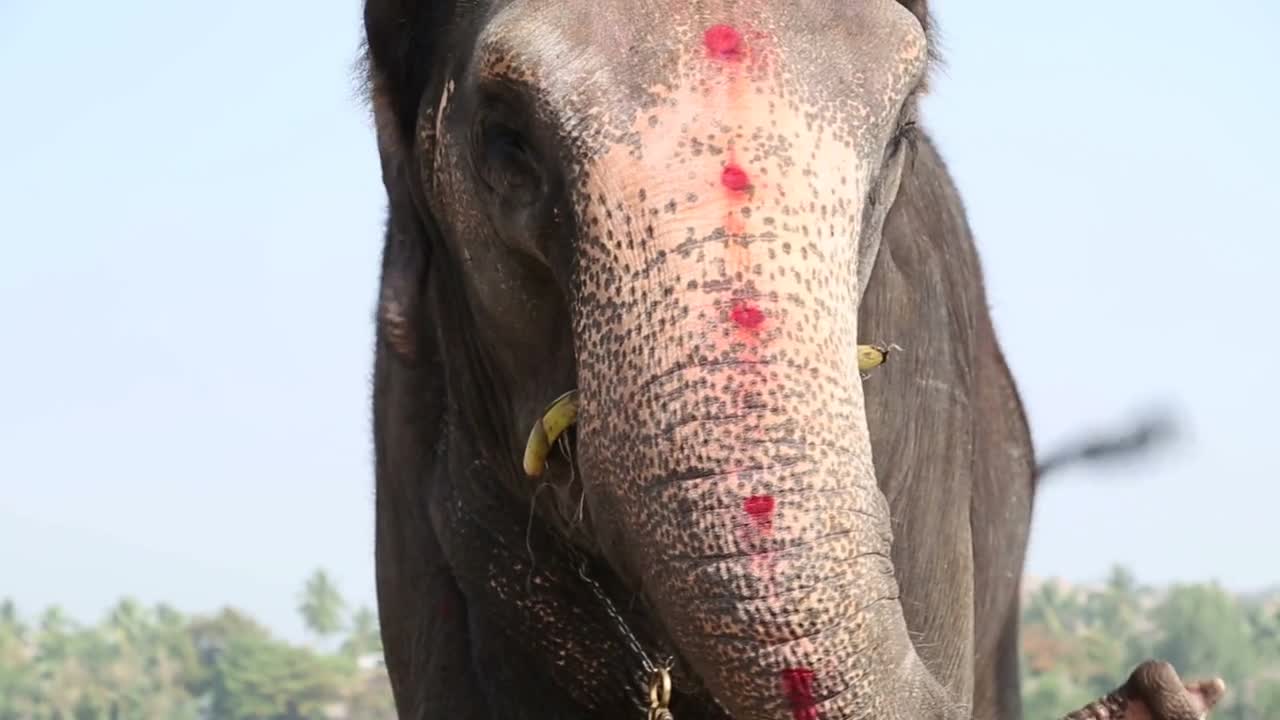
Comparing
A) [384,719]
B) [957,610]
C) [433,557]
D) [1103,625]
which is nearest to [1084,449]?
[957,610]

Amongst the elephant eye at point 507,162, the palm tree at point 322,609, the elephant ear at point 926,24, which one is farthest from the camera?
the palm tree at point 322,609

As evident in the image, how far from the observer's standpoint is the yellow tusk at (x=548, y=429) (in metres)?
3.21

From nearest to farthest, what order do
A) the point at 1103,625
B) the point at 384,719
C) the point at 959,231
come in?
the point at 959,231, the point at 1103,625, the point at 384,719

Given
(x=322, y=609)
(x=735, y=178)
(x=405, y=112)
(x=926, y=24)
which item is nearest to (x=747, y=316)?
(x=735, y=178)

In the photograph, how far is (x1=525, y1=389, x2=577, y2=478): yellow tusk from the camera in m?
3.21

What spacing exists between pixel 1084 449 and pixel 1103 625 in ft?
73.3

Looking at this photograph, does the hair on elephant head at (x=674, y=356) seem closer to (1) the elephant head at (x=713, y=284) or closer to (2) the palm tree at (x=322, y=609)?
(1) the elephant head at (x=713, y=284)

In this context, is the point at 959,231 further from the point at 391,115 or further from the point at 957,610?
the point at 391,115

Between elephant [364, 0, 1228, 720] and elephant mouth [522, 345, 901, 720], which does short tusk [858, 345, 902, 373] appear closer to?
elephant mouth [522, 345, 901, 720]

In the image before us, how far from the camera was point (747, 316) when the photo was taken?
2.78 m

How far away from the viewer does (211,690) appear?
108ft

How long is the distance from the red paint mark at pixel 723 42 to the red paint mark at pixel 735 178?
201 mm


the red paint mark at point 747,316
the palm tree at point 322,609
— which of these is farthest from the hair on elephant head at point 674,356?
the palm tree at point 322,609

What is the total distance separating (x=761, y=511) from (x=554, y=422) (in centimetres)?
61
